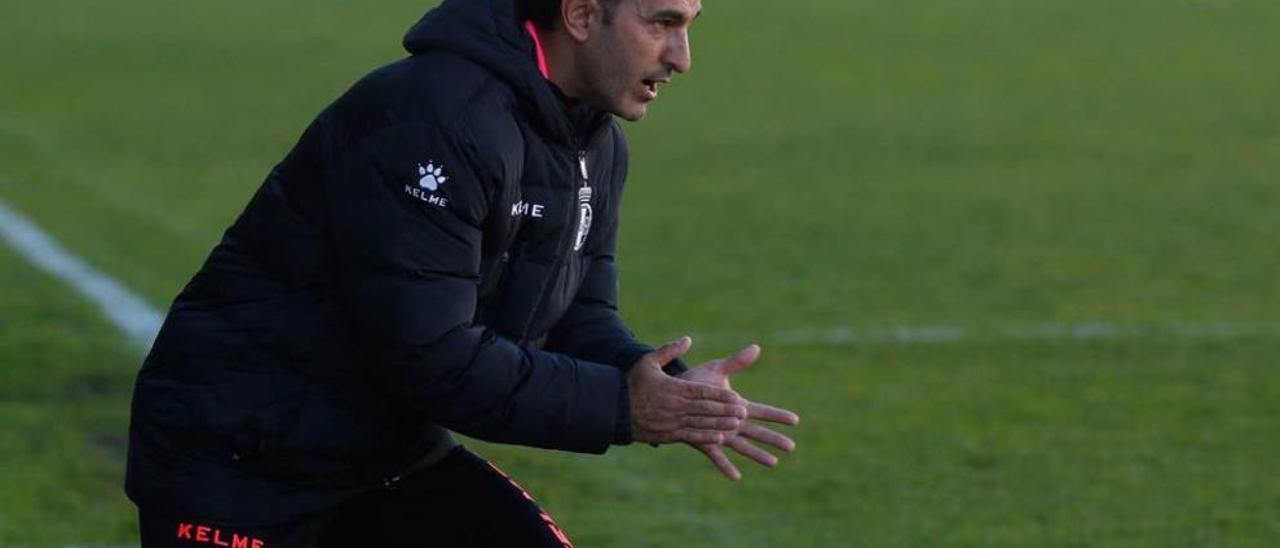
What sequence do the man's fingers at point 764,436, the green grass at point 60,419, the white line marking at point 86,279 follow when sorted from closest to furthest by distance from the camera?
the man's fingers at point 764,436 < the green grass at point 60,419 < the white line marking at point 86,279

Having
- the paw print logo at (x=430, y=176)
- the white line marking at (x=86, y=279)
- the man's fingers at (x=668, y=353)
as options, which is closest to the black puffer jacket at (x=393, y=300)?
the paw print logo at (x=430, y=176)

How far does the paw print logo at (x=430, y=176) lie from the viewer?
427 cm

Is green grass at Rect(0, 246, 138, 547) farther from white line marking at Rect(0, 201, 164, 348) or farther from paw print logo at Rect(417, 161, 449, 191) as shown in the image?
paw print logo at Rect(417, 161, 449, 191)

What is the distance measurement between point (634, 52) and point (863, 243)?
8059mm

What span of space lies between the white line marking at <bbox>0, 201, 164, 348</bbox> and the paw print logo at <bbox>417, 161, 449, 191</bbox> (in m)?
5.27

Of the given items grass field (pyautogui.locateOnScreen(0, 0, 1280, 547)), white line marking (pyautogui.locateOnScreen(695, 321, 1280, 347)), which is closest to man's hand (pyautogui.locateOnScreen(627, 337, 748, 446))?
grass field (pyautogui.locateOnScreen(0, 0, 1280, 547))

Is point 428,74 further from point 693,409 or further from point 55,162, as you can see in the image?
point 55,162

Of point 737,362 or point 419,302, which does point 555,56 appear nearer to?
point 419,302

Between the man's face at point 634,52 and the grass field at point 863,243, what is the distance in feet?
8.91

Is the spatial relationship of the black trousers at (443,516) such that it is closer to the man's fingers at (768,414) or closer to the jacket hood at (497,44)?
the man's fingers at (768,414)

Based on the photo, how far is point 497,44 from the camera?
14.5 ft

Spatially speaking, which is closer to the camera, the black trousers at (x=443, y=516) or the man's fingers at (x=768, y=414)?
the man's fingers at (x=768, y=414)

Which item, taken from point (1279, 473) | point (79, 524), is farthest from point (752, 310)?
point (79, 524)

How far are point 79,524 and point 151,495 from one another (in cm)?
257
